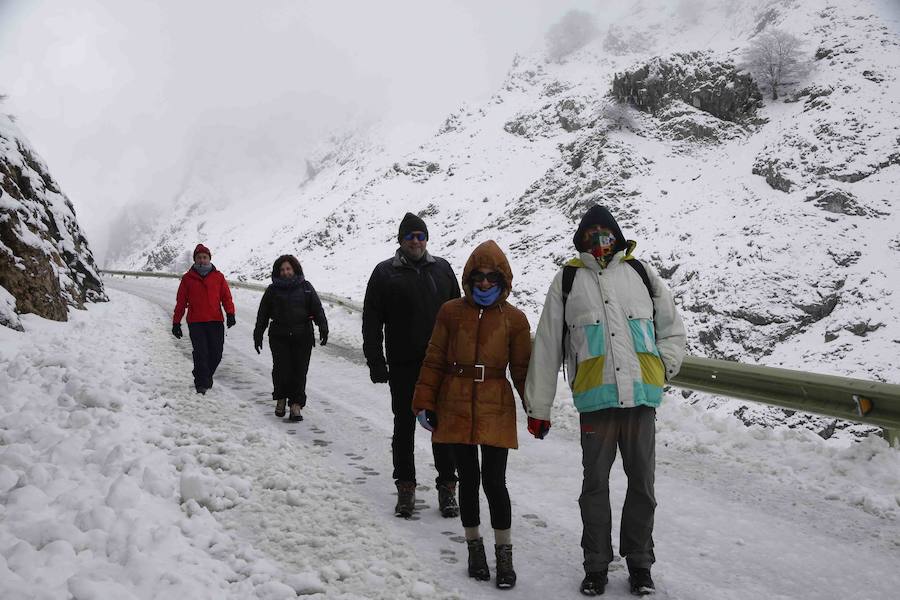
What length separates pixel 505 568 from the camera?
338cm

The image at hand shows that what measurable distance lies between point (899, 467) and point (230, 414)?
669 cm

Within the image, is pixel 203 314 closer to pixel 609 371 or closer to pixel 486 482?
pixel 486 482

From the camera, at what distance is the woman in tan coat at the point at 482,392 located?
3.44 meters

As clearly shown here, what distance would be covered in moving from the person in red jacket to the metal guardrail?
617 cm

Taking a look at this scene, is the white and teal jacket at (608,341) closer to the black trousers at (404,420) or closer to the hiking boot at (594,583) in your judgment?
→ the hiking boot at (594,583)

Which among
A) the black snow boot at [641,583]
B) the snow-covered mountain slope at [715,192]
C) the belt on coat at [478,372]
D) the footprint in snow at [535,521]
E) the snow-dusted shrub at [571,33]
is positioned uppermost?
the snow-dusted shrub at [571,33]

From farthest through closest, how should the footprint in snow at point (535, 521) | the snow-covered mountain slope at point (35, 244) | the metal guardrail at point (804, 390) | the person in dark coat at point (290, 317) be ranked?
the snow-covered mountain slope at point (35, 244), the person in dark coat at point (290, 317), the metal guardrail at point (804, 390), the footprint in snow at point (535, 521)

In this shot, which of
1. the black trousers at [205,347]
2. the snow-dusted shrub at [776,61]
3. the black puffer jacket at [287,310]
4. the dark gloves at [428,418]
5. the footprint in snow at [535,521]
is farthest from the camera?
the snow-dusted shrub at [776,61]

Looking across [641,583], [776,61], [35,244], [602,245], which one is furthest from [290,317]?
[776,61]

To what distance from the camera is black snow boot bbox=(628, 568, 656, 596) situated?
3.31 m

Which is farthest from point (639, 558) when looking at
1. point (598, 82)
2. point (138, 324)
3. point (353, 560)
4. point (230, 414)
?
point (598, 82)

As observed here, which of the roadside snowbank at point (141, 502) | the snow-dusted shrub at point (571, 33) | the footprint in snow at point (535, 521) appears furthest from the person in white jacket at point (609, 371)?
the snow-dusted shrub at point (571, 33)

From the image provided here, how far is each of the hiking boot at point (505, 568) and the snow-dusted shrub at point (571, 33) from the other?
73.0 m

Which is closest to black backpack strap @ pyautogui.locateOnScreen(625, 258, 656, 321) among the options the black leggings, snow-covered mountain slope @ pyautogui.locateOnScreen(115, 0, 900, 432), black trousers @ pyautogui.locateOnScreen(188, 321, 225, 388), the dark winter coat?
the black leggings
